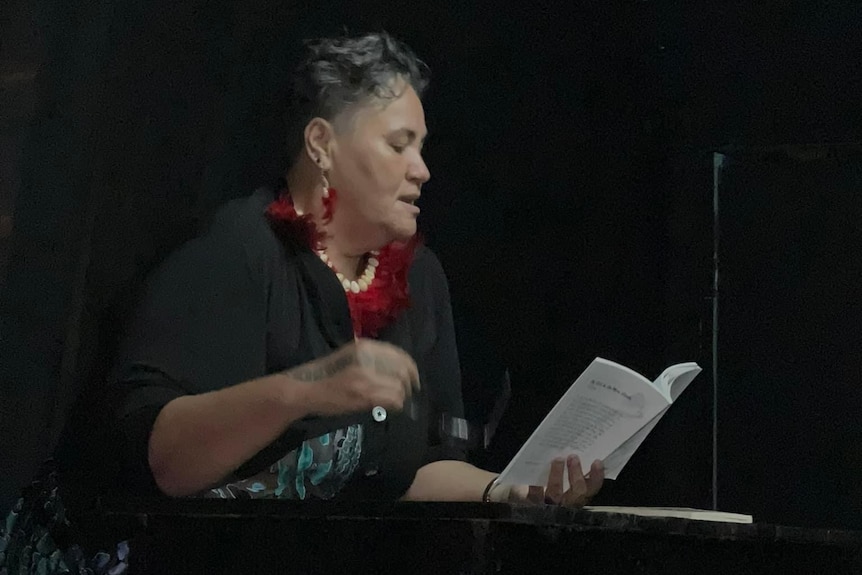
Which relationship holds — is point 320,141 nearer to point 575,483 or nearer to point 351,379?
point 351,379

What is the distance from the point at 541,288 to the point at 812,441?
76 centimetres

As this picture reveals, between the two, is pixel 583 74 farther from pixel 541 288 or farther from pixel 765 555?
pixel 765 555

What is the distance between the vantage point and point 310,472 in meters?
1.31

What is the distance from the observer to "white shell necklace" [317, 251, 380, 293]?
140cm

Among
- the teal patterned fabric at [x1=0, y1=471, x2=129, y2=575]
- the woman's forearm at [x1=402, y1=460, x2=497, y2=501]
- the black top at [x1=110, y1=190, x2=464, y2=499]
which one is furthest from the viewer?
the woman's forearm at [x1=402, y1=460, x2=497, y2=501]

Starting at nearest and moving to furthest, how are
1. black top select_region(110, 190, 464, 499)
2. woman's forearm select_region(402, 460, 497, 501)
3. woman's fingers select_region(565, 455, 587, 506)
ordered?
black top select_region(110, 190, 464, 499) < woman's fingers select_region(565, 455, 587, 506) < woman's forearm select_region(402, 460, 497, 501)

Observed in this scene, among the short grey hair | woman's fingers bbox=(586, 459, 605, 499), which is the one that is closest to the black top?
the short grey hair

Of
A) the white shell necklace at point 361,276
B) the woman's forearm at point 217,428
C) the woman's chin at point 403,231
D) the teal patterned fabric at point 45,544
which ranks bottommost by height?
the teal patterned fabric at point 45,544

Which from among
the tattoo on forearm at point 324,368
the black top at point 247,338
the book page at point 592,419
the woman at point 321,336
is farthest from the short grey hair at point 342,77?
the book page at point 592,419

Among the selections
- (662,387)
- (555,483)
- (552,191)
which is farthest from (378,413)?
(552,191)

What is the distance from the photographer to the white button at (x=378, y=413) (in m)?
1.35

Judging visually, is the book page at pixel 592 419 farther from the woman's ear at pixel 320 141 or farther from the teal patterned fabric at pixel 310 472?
the woman's ear at pixel 320 141

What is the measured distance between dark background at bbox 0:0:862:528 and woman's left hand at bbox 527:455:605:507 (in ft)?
0.90

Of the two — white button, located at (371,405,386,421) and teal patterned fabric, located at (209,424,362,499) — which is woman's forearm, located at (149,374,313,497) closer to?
teal patterned fabric, located at (209,424,362,499)
